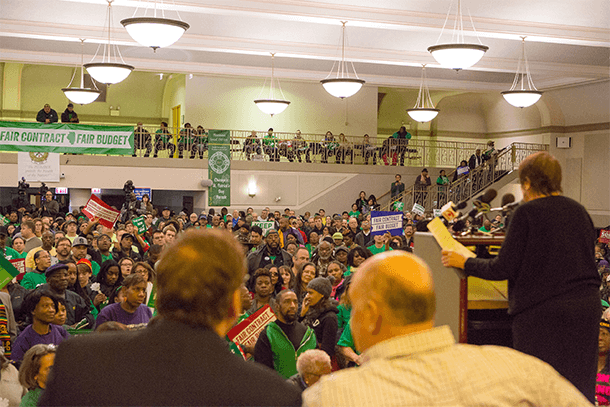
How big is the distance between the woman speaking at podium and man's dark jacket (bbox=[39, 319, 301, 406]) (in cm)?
130

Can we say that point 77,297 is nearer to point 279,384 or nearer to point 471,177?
point 279,384

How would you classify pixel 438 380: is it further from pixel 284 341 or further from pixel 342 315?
pixel 342 315

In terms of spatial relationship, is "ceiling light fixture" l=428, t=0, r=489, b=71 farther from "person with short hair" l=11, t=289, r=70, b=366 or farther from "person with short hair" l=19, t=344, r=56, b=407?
"person with short hair" l=19, t=344, r=56, b=407

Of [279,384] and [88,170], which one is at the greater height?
[88,170]

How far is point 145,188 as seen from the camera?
63.3ft

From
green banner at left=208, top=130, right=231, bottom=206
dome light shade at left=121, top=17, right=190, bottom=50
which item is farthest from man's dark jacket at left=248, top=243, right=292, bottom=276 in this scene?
green banner at left=208, top=130, right=231, bottom=206

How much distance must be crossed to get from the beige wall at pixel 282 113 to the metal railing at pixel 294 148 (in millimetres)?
469

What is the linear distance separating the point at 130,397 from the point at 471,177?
21.1 m

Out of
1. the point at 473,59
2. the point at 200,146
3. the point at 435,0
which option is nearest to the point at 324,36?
the point at 435,0

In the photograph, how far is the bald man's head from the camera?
53.2 inches

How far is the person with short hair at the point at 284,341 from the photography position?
4.59m

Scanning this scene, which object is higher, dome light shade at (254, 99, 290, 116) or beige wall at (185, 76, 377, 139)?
beige wall at (185, 76, 377, 139)

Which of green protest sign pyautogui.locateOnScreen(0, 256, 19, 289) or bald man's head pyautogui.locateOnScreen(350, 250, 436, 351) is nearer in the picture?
bald man's head pyautogui.locateOnScreen(350, 250, 436, 351)

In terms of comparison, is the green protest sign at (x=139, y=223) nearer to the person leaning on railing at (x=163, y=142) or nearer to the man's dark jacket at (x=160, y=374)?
the person leaning on railing at (x=163, y=142)
